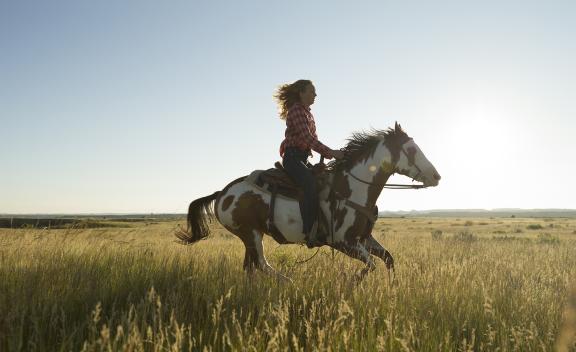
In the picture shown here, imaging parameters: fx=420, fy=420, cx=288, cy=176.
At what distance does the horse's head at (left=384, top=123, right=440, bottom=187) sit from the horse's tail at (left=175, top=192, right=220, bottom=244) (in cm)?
340

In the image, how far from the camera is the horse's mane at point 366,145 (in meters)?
6.90

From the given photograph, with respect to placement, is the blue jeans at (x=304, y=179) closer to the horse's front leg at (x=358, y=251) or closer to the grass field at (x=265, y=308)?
the horse's front leg at (x=358, y=251)

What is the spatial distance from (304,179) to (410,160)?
1.74 metres

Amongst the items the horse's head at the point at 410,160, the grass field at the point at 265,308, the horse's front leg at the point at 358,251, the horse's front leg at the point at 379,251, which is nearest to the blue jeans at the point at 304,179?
the horse's front leg at the point at 358,251

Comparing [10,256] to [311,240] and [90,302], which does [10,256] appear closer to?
[90,302]

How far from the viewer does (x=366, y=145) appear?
280 inches

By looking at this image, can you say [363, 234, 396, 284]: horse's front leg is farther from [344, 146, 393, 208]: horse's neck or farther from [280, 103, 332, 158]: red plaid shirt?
[280, 103, 332, 158]: red plaid shirt

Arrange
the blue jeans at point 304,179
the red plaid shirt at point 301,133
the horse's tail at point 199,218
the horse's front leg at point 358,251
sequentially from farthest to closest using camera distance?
the horse's tail at point 199,218 < the red plaid shirt at point 301,133 < the blue jeans at point 304,179 < the horse's front leg at point 358,251

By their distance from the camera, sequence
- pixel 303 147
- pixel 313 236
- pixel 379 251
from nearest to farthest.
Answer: pixel 313 236
pixel 379 251
pixel 303 147

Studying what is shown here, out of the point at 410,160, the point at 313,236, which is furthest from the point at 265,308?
the point at 410,160

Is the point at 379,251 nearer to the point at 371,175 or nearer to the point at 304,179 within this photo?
the point at 371,175

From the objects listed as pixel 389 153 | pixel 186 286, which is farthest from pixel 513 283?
pixel 186 286

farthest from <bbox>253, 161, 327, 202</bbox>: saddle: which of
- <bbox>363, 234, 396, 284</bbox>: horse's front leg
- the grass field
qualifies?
the grass field

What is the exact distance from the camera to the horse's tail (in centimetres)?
795
